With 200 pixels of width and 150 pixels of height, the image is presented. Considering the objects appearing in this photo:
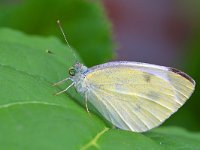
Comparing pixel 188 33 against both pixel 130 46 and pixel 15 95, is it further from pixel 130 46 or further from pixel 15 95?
pixel 15 95

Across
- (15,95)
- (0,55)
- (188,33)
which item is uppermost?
(0,55)

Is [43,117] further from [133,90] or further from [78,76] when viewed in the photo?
[133,90]

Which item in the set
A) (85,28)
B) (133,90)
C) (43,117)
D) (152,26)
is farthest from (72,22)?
(152,26)

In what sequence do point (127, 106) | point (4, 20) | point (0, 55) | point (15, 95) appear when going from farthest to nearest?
point (4, 20), point (127, 106), point (0, 55), point (15, 95)

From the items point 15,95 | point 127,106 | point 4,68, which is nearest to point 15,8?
point 127,106

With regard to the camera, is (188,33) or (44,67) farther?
(188,33)

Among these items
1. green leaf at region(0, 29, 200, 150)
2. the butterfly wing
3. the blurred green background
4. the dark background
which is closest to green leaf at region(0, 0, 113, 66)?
the blurred green background

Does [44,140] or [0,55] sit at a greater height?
[0,55]
